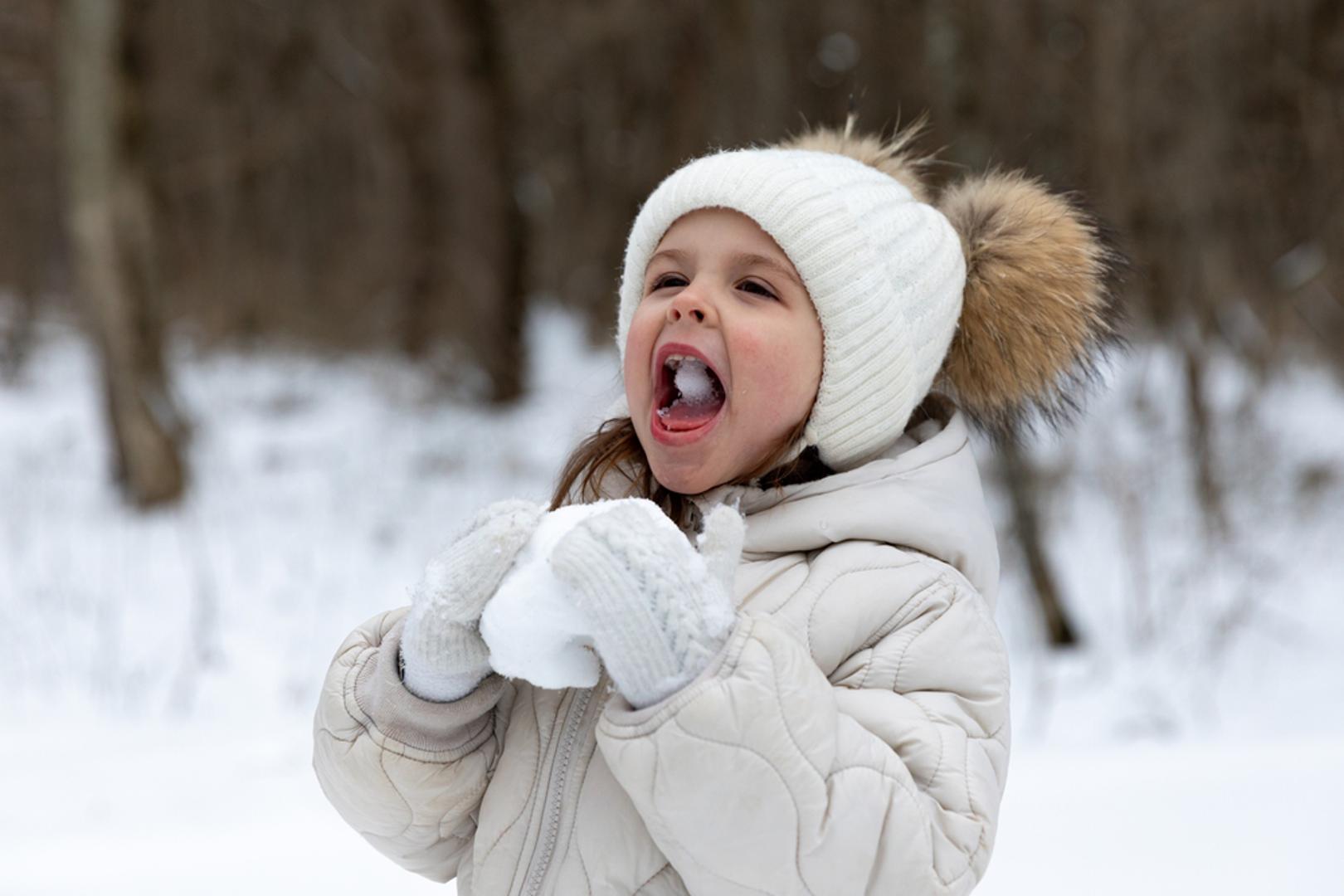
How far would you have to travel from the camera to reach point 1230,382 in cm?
1127

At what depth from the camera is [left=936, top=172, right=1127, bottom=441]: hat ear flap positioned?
5.35 ft

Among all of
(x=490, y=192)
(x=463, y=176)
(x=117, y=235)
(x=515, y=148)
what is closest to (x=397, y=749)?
(x=117, y=235)

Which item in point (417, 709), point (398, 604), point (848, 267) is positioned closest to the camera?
point (417, 709)

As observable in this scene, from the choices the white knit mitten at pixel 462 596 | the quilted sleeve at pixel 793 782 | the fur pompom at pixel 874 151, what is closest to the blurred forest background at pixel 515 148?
the fur pompom at pixel 874 151

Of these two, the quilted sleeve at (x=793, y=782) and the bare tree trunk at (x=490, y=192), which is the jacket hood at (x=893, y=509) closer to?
the quilted sleeve at (x=793, y=782)

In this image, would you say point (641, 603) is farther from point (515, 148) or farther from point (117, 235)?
point (515, 148)

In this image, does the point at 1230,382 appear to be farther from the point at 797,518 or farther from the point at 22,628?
the point at 797,518

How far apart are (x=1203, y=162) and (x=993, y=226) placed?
35.5 ft

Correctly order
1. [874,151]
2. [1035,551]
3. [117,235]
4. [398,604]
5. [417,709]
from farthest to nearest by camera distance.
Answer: [117,235] < [398,604] < [1035,551] < [874,151] < [417,709]

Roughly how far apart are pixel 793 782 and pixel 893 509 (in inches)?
15.2

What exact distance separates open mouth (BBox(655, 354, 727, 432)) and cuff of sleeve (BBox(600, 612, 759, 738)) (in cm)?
36

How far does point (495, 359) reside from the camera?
9945 millimetres

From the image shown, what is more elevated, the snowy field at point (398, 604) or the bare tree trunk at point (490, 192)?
the bare tree trunk at point (490, 192)

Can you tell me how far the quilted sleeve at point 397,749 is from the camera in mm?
1343
